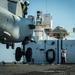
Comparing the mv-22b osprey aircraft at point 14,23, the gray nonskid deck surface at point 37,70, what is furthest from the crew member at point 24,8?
the gray nonskid deck surface at point 37,70

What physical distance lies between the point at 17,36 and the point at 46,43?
1228 inches

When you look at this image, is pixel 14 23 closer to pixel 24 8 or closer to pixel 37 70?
pixel 24 8

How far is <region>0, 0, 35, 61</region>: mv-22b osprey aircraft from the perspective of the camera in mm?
17719

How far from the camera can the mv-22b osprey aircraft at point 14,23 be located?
58.1ft

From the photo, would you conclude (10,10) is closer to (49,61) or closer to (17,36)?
(17,36)

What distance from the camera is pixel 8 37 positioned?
730 inches

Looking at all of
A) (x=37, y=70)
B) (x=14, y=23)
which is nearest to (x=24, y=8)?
(x=14, y=23)

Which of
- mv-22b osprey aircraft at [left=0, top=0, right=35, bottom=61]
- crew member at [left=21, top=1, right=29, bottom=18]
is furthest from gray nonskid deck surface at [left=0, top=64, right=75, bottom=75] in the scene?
crew member at [left=21, top=1, right=29, bottom=18]

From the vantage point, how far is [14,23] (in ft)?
61.4

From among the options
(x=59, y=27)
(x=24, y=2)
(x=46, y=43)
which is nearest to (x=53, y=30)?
(x=59, y=27)

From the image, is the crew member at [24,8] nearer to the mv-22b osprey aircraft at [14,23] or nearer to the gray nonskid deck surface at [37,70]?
the mv-22b osprey aircraft at [14,23]

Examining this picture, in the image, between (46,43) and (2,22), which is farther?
(46,43)

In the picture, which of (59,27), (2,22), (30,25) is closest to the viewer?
(2,22)

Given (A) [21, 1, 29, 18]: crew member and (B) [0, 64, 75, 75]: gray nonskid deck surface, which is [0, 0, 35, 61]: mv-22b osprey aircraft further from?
(B) [0, 64, 75, 75]: gray nonskid deck surface
